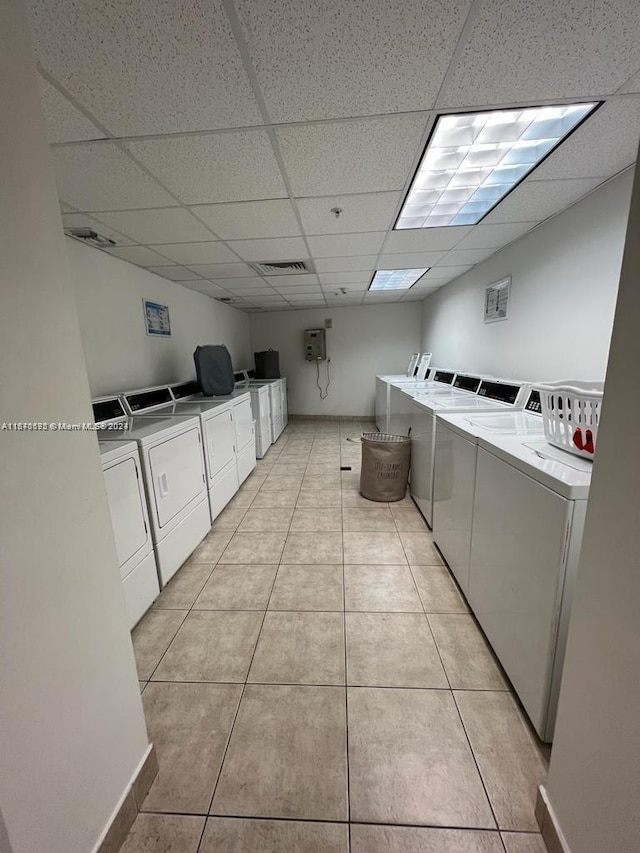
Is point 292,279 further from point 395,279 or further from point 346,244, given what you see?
point 395,279

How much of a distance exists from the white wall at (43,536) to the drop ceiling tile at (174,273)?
8.67 ft

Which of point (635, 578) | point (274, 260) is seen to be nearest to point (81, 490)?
point (635, 578)

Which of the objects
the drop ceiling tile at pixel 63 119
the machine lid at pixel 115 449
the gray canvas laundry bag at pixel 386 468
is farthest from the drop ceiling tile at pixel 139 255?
the gray canvas laundry bag at pixel 386 468

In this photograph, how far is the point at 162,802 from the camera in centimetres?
92

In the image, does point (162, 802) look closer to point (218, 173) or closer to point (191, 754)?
point (191, 754)

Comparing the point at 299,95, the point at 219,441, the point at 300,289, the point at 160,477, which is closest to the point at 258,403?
the point at 219,441

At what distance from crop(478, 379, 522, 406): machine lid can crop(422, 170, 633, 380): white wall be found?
10.4 inches

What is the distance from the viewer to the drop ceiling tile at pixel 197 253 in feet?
8.16

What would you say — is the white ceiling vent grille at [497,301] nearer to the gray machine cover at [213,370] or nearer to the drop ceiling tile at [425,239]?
the drop ceiling tile at [425,239]

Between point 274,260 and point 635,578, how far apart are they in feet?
10.5

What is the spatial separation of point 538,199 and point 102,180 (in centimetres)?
254

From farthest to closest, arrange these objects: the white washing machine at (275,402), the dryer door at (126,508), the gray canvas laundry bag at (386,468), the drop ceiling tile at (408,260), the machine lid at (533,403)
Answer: the white washing machine at (275,402), the drop ceiling tile at (408,260), the gray canvas laundry bag at (386,468), the machine lid at (533,403), the dryer door at (126,508)

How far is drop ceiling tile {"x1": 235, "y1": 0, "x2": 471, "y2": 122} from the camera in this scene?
86 centimetres

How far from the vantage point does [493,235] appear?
2.53m
